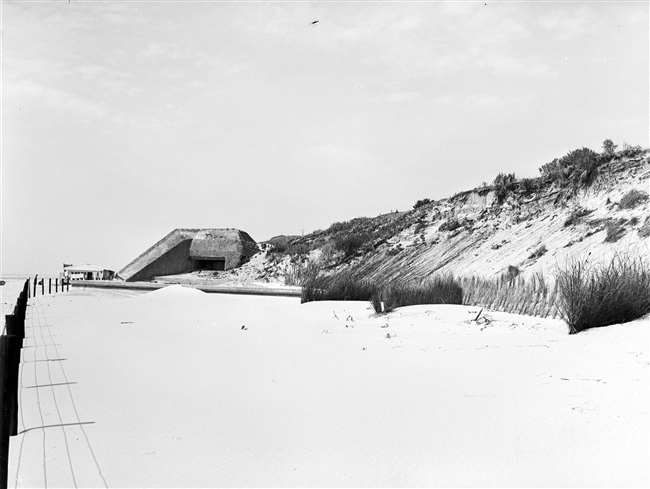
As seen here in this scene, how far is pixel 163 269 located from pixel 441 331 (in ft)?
86.0

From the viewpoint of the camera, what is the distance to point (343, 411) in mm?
4594

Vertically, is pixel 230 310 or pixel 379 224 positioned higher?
pixel 379 224

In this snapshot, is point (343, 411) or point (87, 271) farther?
point (87, 271)

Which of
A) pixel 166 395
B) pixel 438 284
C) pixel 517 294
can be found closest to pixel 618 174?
pixel 438 284

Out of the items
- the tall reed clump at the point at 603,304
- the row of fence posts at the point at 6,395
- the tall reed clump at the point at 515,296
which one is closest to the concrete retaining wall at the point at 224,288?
the tall reed clump at the point at 515,296

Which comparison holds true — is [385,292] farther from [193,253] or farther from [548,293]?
[193,253]

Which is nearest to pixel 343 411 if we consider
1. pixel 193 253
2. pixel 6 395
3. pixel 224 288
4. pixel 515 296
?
pixel 6 395

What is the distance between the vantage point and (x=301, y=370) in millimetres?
6172

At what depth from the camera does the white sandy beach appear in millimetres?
3408

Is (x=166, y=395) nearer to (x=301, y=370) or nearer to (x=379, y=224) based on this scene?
(x=301, y=370)

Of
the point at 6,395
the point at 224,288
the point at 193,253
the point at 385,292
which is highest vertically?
the point at 193,253

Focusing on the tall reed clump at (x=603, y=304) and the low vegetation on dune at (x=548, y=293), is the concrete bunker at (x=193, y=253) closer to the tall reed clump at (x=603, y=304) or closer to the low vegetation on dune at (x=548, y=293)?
the low vegetation on dune at (x=548, y=293)

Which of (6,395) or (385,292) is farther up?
(385,292)

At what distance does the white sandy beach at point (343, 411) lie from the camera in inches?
134
